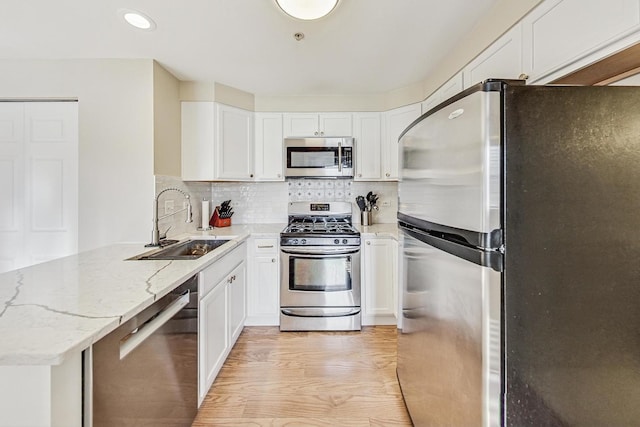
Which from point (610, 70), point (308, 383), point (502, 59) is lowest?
point (308, 383)

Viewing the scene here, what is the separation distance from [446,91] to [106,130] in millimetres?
2651

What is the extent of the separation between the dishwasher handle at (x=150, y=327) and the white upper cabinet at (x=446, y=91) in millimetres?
2194

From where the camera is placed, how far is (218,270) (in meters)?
1.86

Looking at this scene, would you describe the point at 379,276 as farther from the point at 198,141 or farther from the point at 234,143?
the point at 198,141

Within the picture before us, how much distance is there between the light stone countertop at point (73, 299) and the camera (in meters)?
0.72

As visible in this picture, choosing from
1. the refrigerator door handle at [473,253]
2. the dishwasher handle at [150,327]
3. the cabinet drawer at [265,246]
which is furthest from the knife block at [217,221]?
the refrigerator door handle at [473,253]

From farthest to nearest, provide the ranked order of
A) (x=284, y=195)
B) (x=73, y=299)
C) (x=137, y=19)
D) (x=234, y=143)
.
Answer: (x=284, y=195)
(x=234, y=143)
(x=137, y=19)
(x=73, y=299)

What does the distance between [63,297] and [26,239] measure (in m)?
1.76

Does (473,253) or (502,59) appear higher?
(502,59)

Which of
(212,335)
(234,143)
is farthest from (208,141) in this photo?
(212,335)

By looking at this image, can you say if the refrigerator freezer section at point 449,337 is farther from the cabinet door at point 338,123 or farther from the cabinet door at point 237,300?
the cabinet door at point 338,123

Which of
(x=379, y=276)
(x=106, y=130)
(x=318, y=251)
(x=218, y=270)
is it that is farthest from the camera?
(x=379, y=276)

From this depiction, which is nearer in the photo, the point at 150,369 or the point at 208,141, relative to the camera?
the point at 150,369

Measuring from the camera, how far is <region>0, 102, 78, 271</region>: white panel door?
2135 millimetres
